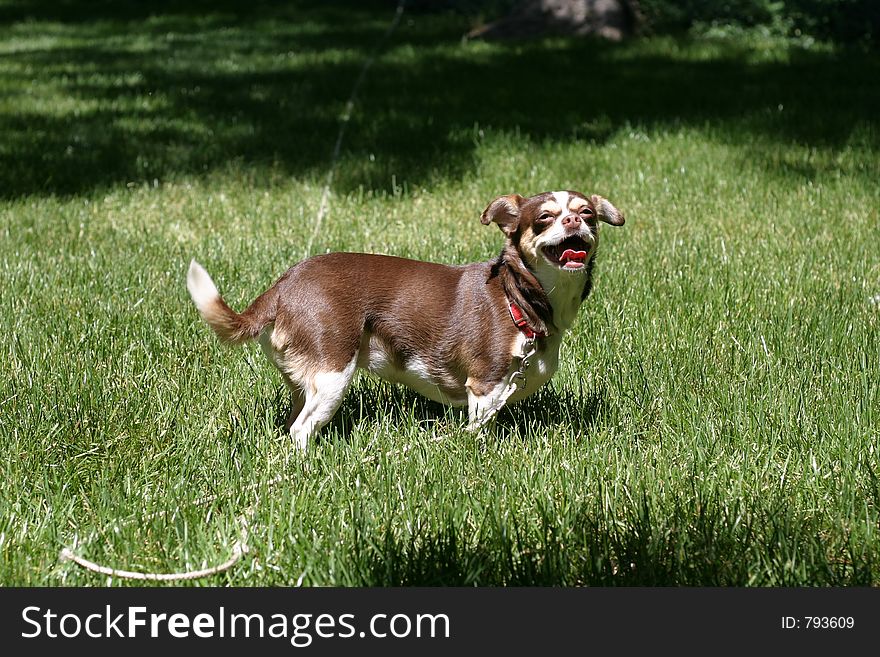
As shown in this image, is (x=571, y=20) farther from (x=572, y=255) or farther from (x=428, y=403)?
(x=572, y=255)

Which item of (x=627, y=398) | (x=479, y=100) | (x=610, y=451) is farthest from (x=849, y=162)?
(x=610, y=451)

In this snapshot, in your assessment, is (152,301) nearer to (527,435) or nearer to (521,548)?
(527,435)

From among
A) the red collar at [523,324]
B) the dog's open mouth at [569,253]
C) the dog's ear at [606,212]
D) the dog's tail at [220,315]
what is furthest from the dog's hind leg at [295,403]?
the dog's ear at [606,212]

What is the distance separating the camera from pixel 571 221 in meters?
3.69

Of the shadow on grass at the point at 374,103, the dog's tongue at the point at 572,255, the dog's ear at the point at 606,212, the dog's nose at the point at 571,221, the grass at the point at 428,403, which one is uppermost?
the dog's nose at the point at 571,221

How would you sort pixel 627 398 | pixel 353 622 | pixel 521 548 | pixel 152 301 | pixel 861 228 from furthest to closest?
pixel 861 228 → pixel 152 301 → pixel 627 398 → pixel 521 548 → pixel 353 622

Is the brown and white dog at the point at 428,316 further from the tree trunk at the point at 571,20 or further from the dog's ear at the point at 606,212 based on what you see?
the tree trunk at the point at 571,20

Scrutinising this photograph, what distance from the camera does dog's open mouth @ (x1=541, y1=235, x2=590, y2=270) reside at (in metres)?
3.72

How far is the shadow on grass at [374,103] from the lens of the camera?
347 inches

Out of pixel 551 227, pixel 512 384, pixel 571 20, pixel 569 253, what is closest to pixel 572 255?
pixel 569 253

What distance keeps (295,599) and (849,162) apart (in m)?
6.91

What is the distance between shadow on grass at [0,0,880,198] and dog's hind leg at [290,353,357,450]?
4.43 metres

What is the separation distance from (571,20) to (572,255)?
11.1m

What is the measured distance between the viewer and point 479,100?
1066 centimetres
